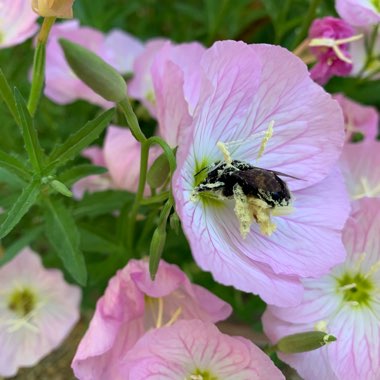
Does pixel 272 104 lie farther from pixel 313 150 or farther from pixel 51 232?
pixel 51 232

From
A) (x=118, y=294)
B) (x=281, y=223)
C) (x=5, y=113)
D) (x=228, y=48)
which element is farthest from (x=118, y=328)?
(x=5, y=113)

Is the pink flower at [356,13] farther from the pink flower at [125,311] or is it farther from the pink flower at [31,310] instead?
the pink flower at [31,310]

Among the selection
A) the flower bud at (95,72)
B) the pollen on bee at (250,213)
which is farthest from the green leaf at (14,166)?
the pollen on bee at (250,213)

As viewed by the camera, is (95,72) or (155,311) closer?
(95,72)

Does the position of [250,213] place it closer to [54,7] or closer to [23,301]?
[54,7]

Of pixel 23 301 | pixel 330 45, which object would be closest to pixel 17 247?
pixel 23 301

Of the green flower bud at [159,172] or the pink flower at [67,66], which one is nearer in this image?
the green flower bud at [159,172]
